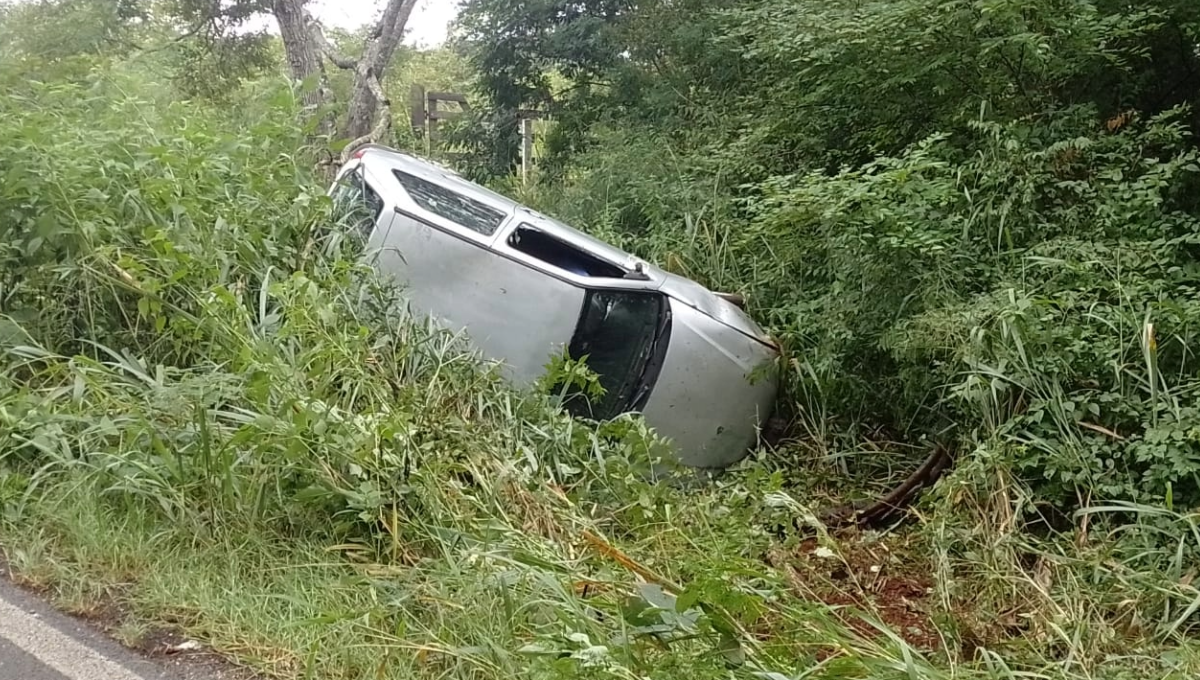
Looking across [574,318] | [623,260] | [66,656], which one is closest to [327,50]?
[623,260]

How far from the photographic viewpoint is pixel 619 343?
455 centimetres

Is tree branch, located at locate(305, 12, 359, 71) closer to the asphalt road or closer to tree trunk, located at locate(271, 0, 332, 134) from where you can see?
tree trunk, located at locate(271, 0, 332, 134)

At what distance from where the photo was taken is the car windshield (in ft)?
14.6

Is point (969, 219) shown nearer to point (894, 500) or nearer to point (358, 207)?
point (894, 500)

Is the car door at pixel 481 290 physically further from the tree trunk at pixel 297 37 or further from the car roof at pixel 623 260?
the tree trunk at pixel 297 37

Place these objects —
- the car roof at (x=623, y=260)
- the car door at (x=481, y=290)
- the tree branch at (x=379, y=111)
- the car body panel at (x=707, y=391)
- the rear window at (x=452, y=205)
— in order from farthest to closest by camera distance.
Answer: the tree branch at (x=379, y=111), the car roof at (x=623, y=260), the rear window at (x=452, y=205), the car body panel at (x=707, y=391), the car door at (x=481, y=290)

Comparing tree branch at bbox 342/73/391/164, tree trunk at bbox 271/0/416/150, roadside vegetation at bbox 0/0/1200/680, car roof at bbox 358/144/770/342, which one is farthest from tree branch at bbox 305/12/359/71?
car roof at bbox 358/144/770/342

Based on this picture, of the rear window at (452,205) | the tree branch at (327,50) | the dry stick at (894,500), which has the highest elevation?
the tree branch at (327,50)

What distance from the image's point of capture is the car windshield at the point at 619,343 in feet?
14.6

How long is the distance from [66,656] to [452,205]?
3.16 m

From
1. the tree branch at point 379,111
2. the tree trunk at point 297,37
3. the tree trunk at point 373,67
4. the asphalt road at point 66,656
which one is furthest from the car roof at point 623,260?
the tree trunk at point 297,37

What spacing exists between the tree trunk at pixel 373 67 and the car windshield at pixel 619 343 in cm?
594

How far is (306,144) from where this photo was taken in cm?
489

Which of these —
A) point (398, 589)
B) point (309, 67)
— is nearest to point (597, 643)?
point (398, 589)
